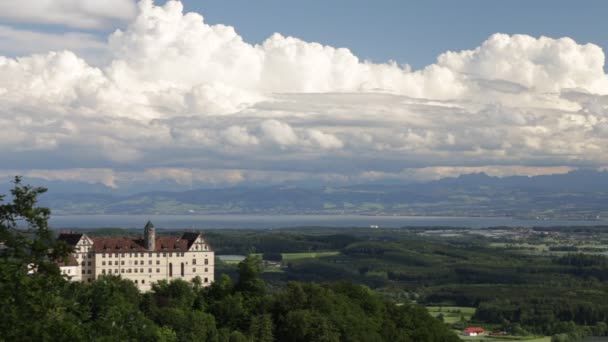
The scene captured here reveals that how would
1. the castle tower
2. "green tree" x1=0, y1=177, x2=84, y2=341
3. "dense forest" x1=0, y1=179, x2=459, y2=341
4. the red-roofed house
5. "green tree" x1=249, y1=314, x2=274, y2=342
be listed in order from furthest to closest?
the red-roofed house → the castle tower → "green tree" x1=249, y1=314, x2=274, y2=342 → "dense forest" x1=0, y1=179, x2=459, y2=341 → "green tree" x1=0, y1=177, x2=84, y2=341

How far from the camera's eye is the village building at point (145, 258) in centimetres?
12800

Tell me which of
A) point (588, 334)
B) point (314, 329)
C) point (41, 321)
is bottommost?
point (588, 334)

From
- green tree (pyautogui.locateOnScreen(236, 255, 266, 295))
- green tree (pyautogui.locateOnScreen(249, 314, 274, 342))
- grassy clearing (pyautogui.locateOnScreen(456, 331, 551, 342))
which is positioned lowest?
grassy clearing (pyautogui.locateOnScreen(456, 331, 551, 342))

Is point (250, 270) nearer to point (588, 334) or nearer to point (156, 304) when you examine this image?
point (156, 304)

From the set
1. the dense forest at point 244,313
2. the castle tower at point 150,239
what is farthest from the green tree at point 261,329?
the castle tower at point 150,239

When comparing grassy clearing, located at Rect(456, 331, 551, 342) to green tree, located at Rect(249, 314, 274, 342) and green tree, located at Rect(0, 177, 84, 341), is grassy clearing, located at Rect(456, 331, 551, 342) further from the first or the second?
green tree, located at Rect(0, 177, 84, 341)

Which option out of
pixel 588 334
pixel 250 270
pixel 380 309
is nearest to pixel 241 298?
pixel 250 270

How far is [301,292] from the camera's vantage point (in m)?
103

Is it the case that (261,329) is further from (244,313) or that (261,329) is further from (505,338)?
(505,338)

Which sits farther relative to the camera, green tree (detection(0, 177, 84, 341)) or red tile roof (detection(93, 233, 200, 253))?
red tile roof (detection(93, 233, 200, 253))

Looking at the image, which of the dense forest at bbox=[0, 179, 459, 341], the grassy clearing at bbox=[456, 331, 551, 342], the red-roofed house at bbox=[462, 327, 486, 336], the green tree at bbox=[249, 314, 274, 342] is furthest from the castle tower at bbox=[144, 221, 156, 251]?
the red-roofed house at bbox=[462, 327, 486, 336]

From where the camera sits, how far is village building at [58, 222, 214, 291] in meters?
128

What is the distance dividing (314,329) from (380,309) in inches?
759

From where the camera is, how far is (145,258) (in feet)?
432
